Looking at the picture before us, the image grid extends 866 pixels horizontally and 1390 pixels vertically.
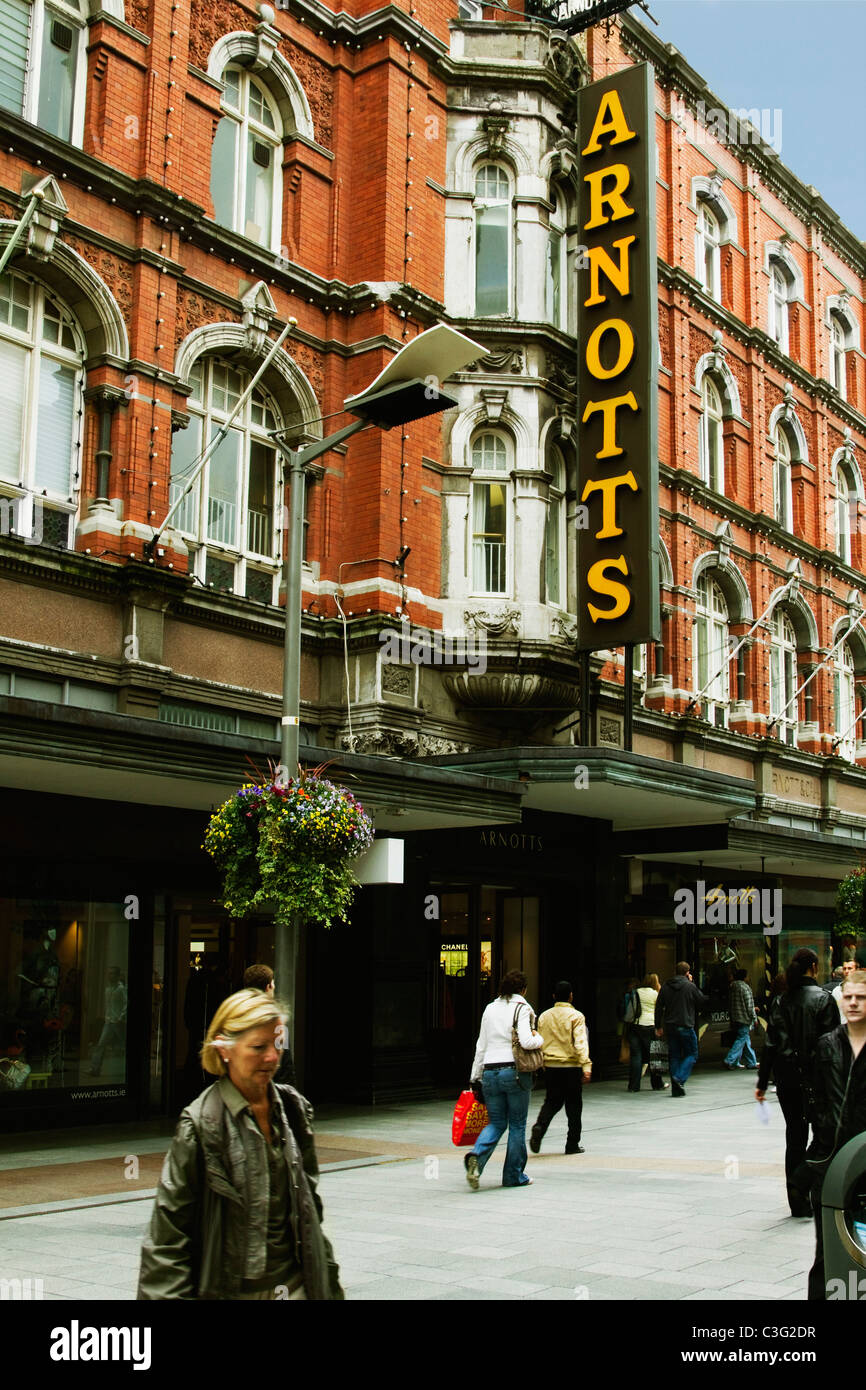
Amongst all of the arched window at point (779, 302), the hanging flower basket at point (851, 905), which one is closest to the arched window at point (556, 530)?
the hanging flower basket at point (851, 905)

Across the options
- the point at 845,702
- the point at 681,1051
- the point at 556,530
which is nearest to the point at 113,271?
the point at 556,530

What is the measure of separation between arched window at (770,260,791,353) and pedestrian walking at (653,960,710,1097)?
18.4 meters

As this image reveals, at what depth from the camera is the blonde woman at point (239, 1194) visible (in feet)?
13.9

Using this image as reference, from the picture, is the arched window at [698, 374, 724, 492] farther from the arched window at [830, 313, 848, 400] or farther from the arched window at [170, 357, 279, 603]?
the arched window at [170, 357, 279, 603]

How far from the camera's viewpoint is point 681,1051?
2020 cm

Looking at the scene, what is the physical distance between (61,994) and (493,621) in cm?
838

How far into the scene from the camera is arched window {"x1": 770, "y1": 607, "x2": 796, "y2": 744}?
31.2 m

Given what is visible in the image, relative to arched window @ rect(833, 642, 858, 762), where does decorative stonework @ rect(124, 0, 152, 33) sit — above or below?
above

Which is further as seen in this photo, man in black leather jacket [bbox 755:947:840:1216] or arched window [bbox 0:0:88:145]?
arched window [bbox 0:0:88:145]

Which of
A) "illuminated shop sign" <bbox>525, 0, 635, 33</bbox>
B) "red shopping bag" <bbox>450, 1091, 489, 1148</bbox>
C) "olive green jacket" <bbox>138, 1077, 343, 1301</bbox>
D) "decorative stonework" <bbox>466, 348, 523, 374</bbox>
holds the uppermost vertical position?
"illuminated shop sign" <bbox>525, 0, 635, 33</bbox>

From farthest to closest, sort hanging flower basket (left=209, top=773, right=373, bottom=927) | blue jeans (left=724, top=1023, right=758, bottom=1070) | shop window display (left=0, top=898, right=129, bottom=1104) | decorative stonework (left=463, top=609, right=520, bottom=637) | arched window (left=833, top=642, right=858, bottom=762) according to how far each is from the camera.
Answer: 1. arched window (left=833, top=642, right=858, bottom=762)
2. blue jeans (left=724, top=1023, right=758, bottom=1070)
3. decorative stonework (left=463, top=609, right=520, bottom=637)
4. shop window display (left=0, top=898, right=129, bottom=1104)
5. hanging flower basket (left=209, top=773, right=373, bottom=927)

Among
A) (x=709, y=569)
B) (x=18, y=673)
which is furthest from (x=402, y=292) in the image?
(x=709, y=569)

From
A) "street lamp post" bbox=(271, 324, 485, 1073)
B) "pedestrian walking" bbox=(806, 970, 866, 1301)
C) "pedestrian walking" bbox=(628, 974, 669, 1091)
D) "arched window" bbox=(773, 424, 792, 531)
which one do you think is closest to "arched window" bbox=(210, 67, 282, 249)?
"street lamp post" bbox=(271, 324, 485, 1073)

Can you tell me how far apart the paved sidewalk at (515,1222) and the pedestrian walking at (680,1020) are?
3.60 m
